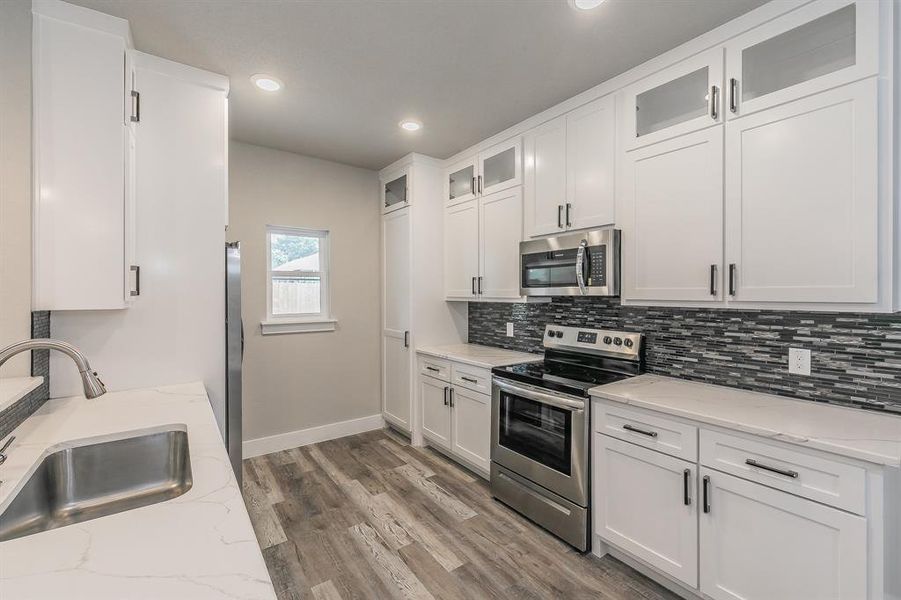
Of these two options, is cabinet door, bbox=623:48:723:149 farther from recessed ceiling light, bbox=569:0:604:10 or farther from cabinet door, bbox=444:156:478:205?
cabinet door, bbox=444:156:478:205

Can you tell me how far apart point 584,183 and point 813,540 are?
75.8 inches

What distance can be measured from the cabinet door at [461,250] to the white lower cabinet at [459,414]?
2.15ft

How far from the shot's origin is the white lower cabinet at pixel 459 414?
2.91m

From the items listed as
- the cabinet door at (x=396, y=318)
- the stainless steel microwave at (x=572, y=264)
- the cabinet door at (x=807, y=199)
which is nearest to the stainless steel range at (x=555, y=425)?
the stainless steel microwave at (x=572, y=264)

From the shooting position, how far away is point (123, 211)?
1810mm

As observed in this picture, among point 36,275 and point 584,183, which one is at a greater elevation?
point 584,183

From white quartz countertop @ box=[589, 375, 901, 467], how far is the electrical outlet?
5.2 inches

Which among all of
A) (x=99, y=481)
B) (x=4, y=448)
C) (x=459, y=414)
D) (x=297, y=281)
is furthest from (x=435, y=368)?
(x=4, y=448)

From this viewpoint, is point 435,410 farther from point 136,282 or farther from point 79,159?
point 79,159

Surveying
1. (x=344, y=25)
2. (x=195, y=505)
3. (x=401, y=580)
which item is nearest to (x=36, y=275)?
(x=195, y=505)

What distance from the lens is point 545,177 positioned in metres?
2.75

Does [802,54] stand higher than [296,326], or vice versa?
[802,54]

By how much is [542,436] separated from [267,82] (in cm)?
256

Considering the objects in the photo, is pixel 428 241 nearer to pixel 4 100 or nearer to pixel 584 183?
pixel 584 183
